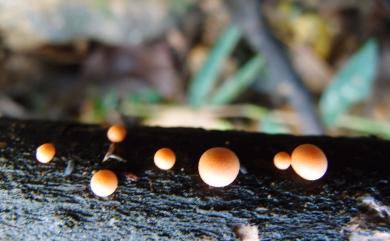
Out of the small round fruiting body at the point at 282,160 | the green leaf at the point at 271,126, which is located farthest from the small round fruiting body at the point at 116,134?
the green leaf at the point at 271,126

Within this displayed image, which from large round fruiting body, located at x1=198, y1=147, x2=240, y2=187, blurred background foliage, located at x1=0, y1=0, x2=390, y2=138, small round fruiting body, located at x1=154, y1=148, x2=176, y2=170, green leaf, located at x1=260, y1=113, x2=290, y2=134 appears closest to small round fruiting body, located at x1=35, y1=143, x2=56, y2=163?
small round fruiting body, located at x1=154, y1=148, x2=176, y2=170

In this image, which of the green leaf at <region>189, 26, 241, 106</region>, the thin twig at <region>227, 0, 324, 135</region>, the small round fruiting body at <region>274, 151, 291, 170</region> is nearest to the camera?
the small round fruiting body at <region>274, 151, 291, 170</region>

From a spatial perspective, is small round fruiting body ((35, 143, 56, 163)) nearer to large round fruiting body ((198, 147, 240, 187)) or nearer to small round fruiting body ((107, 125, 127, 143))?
small round fruiting body ((107, 125, 127, 143))

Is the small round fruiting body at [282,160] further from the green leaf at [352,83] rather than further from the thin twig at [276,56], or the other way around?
the green leaf at [352,83]

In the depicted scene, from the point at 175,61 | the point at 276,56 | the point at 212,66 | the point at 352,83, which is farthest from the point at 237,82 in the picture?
the point at 352,83

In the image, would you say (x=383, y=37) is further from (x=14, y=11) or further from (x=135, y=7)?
(x=14, y=11)

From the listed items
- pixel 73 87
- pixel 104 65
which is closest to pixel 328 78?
pixel 104 65

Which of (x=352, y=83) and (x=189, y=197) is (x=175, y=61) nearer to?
(x=352, y=83)
